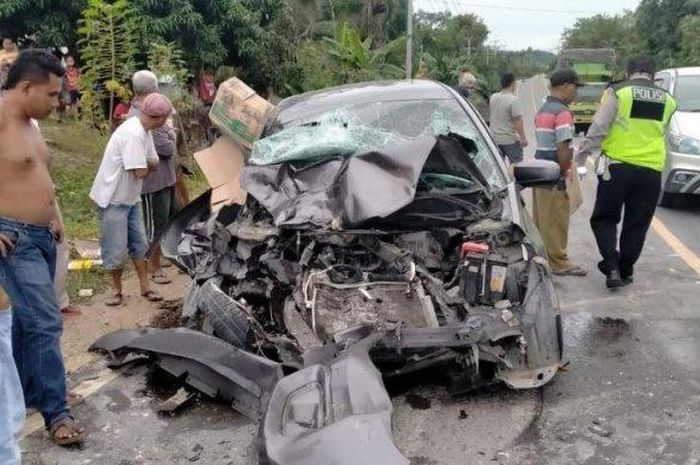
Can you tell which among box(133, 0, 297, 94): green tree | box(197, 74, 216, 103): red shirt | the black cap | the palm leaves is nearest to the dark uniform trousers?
the black cap

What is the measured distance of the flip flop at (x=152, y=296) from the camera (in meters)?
6.38

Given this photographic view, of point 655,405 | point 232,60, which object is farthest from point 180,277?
point 232,60

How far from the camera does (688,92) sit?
10609 mm

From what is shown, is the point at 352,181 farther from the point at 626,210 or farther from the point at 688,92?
the point at 688,92

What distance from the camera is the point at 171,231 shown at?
5.88 meters

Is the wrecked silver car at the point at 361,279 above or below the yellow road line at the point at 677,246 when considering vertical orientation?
above

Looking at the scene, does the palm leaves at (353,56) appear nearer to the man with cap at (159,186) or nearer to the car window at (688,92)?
the car window at (688,92)

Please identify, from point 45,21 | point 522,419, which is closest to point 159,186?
point 522,419

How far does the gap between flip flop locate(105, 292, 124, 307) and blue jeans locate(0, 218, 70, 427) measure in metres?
2.29

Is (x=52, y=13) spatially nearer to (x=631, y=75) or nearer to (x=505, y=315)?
(x=631, y=75)

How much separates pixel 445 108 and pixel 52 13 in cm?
1061

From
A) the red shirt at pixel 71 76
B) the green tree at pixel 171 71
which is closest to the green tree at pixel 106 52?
the green tree at pixel 171 71

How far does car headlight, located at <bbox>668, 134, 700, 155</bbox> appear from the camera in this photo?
363 inches

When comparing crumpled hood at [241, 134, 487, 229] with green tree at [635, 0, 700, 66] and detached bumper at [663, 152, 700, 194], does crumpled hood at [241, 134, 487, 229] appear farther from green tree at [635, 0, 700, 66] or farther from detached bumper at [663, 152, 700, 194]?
green tree at [635, 0, 700, 66]
